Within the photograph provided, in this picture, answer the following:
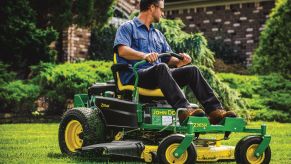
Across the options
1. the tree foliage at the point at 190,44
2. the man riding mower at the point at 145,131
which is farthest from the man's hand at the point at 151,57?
the tree foliage at the point at 190,44

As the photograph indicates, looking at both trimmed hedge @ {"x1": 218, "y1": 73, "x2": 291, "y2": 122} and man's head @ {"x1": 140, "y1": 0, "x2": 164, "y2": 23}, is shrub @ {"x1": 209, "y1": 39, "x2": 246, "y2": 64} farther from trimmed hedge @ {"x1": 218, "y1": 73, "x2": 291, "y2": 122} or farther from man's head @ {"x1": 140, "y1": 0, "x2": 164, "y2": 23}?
man's head @ {"x1": 140, "y1": 0, "x2": 164, "y2": 23}

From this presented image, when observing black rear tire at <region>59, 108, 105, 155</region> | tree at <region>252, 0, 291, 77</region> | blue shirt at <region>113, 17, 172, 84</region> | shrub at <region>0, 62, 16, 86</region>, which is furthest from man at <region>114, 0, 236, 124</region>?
tree at <region>252, 0, 291, 77</region>

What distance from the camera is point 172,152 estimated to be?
5711mm

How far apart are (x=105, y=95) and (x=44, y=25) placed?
8461 mm

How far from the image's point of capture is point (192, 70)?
20.6 ft

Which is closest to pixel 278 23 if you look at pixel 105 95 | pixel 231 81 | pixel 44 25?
pixel 231 81

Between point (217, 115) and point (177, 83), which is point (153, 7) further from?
point (217, 115)

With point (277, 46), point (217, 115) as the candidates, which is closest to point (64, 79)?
point (277, 46)

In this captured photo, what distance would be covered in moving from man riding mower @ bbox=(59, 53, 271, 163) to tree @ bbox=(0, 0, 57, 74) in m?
6.90

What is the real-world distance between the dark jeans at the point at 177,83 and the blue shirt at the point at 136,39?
27 cm

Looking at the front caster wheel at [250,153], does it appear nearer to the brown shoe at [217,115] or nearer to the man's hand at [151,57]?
the brown shoe at [217,115]

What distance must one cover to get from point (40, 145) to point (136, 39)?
2.24m

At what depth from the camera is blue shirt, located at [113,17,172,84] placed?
21.5ft

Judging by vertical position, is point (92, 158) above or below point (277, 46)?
below
